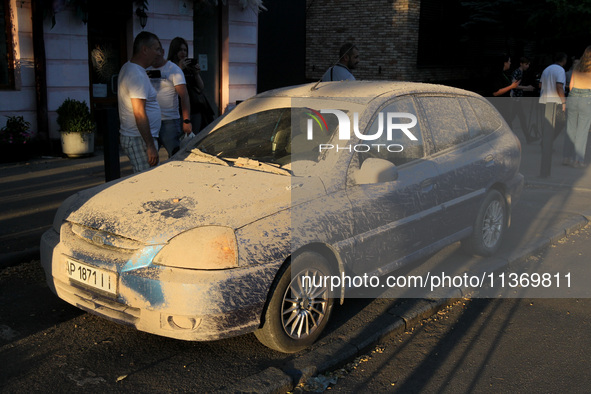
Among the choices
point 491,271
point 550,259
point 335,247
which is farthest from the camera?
point 550,259

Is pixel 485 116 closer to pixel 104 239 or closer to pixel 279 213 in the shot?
pixel 279 213

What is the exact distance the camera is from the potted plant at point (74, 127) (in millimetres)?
11477

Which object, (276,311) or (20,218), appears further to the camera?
(20,218)

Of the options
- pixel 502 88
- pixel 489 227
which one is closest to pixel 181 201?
pixel 489 227

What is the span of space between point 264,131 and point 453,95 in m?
1.95

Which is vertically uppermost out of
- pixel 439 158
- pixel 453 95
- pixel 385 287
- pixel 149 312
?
pixel 453 95

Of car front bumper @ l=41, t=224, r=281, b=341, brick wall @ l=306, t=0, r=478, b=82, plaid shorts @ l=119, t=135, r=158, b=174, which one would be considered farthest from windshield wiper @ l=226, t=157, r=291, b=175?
brick wall @ l=306, t=0, r=478, b=82

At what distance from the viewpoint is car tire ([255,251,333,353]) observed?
4.14 meters

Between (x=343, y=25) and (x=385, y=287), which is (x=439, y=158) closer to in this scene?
(x=385, y=287)

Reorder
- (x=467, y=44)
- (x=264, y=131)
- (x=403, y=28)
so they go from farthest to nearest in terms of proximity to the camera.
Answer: (x=467, y=44), (x=403, y=28), (x=264, y=131)

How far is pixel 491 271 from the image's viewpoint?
6055 mm

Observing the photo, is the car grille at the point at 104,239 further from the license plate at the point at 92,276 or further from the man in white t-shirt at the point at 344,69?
the man in white t-shirt at the point at 344,69

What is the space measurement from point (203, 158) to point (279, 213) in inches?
52.0

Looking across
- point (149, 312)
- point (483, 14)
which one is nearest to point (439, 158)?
point (149, 312)
